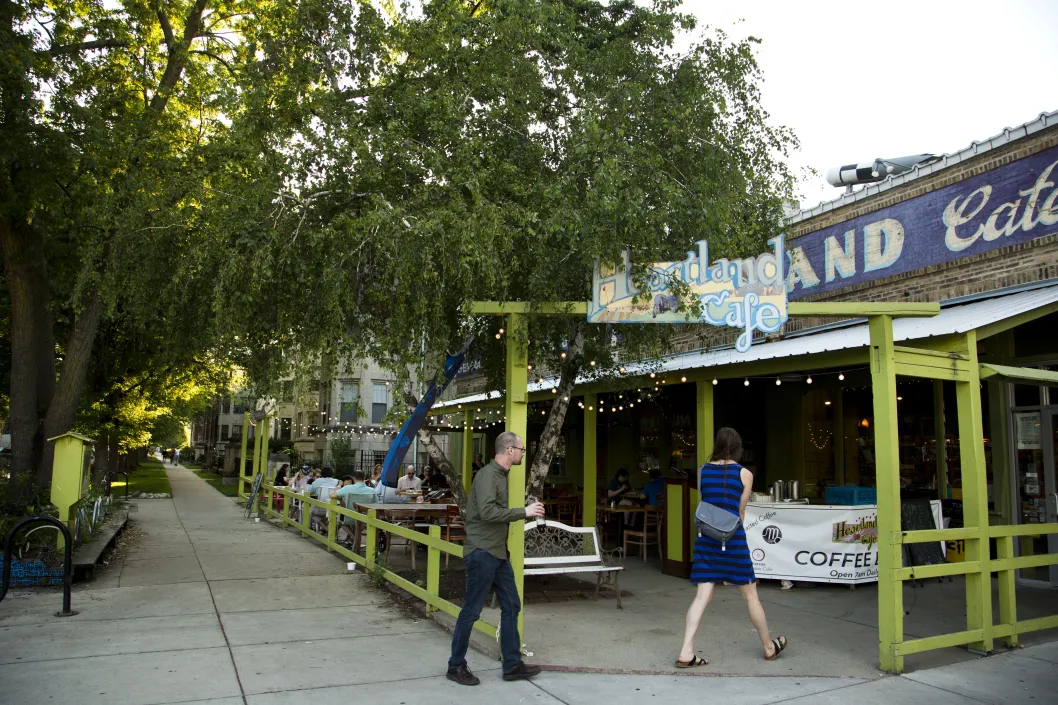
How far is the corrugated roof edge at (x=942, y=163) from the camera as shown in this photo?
9.34 meters

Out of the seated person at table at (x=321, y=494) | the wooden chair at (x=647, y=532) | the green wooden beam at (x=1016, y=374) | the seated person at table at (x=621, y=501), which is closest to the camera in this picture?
the green wooden beam at (x=1016, y=374)

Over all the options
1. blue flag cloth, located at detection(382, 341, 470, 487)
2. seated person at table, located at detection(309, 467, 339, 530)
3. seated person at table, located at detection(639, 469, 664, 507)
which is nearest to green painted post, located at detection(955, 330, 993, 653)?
blue flag cloth, located at detection(382, 341, 470, 487)

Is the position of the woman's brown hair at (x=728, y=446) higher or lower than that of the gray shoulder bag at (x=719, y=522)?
higher

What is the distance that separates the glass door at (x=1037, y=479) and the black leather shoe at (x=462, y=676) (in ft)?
24.9

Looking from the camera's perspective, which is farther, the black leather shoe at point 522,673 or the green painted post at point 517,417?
the green painted post at point 517,417

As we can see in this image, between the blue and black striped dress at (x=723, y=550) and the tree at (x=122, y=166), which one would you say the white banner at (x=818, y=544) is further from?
the tree at (x=122, y=166)

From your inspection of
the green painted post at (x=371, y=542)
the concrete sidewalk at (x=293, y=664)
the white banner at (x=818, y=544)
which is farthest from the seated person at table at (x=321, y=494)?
the white banner at (x=818, y=544)

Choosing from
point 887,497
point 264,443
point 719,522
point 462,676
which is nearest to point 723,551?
point 719,522

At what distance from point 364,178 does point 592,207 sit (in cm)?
238

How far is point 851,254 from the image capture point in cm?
1193

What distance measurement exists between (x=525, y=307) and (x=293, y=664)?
10.8 feet

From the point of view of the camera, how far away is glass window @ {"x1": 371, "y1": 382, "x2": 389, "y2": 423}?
40.3 metres

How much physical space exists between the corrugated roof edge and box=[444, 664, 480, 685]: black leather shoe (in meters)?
8.19

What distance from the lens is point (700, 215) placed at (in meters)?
7.66
